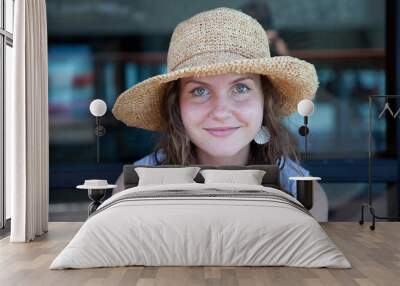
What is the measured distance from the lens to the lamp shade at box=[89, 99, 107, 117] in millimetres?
6461

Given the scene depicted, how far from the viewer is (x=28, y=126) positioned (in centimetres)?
543

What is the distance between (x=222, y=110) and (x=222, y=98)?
124mm

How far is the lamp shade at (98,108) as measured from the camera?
6.46 m

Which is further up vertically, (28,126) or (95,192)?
(28,126)

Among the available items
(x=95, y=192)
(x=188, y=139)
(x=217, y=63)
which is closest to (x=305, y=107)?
(x=217, y=63)

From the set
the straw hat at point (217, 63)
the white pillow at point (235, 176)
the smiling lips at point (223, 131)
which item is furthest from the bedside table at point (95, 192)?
the smiling lips at point (223, 131)

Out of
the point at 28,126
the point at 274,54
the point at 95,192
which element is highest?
the point at 274,54

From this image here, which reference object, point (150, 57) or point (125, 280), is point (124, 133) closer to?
point (150, 57)

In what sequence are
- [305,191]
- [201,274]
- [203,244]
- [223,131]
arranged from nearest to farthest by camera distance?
[201,274], [203,244], [305,191], [223,131]

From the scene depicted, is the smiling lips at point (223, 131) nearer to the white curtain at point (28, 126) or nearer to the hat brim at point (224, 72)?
the hat brim at point (224, 72)

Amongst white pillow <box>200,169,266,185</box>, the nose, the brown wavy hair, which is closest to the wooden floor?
white pillow <box>200,169,266,185</box>

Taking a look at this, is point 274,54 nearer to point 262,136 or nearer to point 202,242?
point 262,136

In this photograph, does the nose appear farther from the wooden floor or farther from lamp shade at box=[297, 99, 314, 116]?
the wooden floor

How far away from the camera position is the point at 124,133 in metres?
6.66
